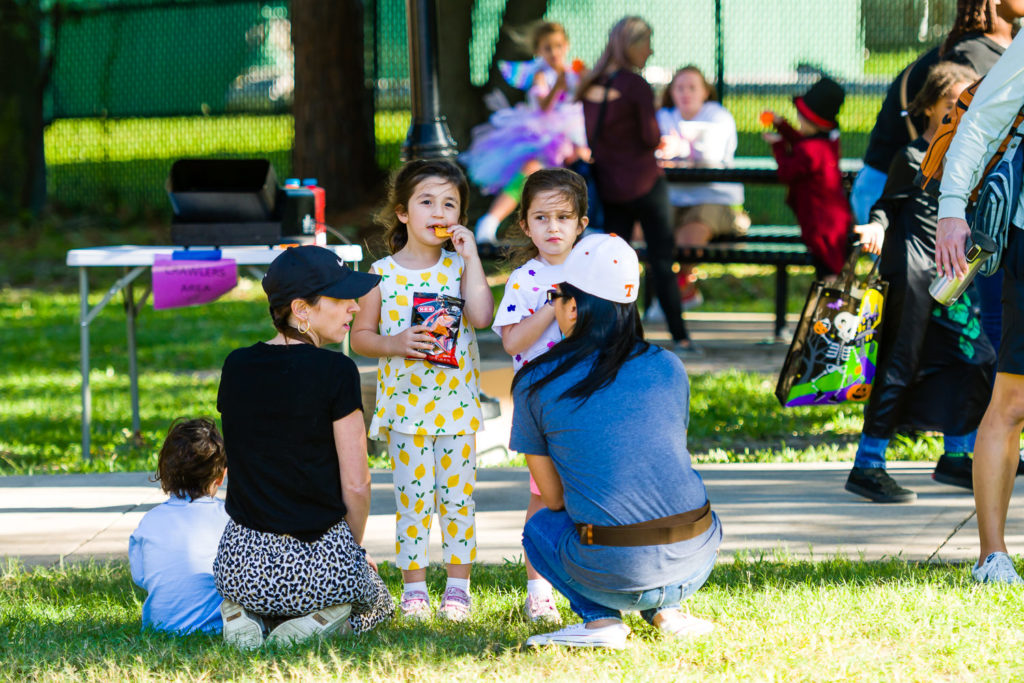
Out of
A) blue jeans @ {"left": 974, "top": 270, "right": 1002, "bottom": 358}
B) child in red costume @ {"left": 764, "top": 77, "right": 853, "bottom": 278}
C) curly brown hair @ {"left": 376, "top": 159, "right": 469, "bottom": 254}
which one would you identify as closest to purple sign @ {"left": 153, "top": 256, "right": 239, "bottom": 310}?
curly brown hair @ {"left": 376, "top": 159, "right": 469, "bottom": 254}

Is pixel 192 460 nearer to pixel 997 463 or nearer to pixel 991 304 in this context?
pixel 997 463

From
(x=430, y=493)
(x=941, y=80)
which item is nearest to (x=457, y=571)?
(x=430, y=493)

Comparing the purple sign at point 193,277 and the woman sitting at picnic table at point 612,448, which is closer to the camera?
Result: the woman sitting at picnic table at point 612,448

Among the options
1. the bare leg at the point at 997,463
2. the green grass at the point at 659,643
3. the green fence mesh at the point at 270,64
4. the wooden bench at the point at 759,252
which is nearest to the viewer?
the green grass at the point at 659,643

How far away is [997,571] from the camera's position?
4016 millimetres

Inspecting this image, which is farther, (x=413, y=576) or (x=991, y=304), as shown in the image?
(x=991, y=304)

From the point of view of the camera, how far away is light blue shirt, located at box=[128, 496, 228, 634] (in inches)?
153

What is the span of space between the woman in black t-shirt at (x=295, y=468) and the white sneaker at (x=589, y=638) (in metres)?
0.60

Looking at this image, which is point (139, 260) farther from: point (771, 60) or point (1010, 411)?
point (771, 60)

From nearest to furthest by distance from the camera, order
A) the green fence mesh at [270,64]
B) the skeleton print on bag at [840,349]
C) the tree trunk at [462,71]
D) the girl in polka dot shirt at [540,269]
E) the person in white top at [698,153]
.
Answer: the girl in polka dot shirt at [540,269] → the skeleton print on bag at [840,349] → the person in white top at [698,153] → the green fence mesh at [270,64] → the tree trunk at [462,71]

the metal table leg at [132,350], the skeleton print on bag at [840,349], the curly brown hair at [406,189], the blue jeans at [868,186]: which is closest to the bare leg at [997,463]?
the skeleton print on bag at [840,349]

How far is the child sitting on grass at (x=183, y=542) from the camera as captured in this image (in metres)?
3.90

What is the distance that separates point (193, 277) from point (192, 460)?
184cm

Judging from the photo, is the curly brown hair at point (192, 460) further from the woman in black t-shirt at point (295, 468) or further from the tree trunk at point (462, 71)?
the tree trunk at point (462, 71)
